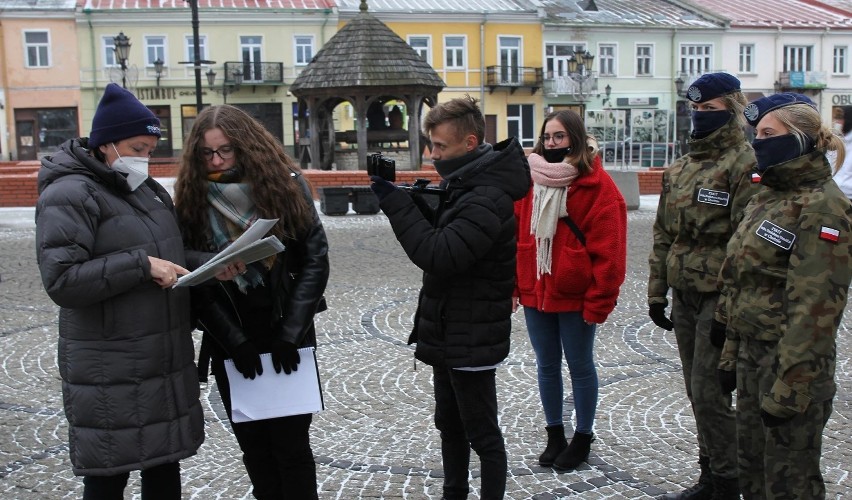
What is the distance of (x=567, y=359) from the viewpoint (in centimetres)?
446

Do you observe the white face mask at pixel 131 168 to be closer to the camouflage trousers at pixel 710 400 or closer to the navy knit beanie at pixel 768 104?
→ the navy knit beanie at pixel 768 104

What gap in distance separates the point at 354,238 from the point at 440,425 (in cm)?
1023

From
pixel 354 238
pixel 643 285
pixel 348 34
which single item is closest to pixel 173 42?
pixel 348 34

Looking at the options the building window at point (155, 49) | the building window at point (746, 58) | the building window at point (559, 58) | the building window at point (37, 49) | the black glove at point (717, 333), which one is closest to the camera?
the black glove at point (717, 333)

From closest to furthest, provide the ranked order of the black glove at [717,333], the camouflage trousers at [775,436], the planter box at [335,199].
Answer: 1. the camouflage trousers at [775,436]
2. the black glove at [717,333]
3. the planter box at [335,199]

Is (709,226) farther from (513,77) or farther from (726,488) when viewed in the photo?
(513,77)

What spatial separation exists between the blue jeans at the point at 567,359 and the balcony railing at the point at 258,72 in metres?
35.7

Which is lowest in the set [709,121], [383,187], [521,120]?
[383,187]

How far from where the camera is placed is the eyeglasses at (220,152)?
3289 mm

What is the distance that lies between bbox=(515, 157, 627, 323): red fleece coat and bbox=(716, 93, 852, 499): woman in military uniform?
101 centimetres

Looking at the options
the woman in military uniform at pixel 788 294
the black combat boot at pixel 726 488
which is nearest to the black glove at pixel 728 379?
the woman in military uniform at pixel 788 294

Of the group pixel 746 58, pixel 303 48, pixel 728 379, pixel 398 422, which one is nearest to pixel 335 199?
pixel 398 422

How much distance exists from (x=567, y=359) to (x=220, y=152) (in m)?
2.10

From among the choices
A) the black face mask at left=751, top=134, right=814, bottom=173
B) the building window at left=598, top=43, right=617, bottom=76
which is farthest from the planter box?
the building window at left=598, top=43, right=617, bottom=76
